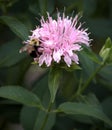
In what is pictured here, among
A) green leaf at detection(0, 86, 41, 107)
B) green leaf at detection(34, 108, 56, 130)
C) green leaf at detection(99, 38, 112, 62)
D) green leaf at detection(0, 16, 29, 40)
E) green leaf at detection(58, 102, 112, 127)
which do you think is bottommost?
green leaf at detection(34, 108, 56, 130)

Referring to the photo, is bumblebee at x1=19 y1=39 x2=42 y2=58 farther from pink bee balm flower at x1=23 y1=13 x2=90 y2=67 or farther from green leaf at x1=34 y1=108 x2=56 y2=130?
green leaf at x1=34 y1=108 x2=56 y2=130

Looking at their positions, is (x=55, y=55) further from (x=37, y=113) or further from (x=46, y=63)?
(x=37, y=113)

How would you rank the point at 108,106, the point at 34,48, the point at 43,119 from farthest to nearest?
the point at 108,106
the point at 43,119
the point at 34,48

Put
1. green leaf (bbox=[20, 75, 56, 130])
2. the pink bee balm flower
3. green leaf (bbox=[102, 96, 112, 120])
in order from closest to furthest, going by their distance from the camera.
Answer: the pink bee balm flower < green leaf (bbox=[20, 75, 56, 130]) < green leaf (bbox=[102, 96, 112, 120])

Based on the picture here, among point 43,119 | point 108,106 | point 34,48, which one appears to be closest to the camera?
point 34,48

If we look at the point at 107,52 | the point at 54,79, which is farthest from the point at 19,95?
the point at 107,52

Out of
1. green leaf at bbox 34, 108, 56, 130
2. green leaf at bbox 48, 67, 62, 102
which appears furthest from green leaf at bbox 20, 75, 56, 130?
green leaf at bbox 48, 67, 62, 102

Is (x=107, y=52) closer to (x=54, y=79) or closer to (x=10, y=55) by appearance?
(x=54, y=79)
